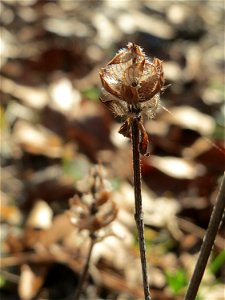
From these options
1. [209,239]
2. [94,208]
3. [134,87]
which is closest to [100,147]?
[94,208]

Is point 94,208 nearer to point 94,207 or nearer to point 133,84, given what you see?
point 94,207

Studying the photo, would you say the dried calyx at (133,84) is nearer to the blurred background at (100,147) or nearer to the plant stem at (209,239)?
the plant stem at (209,239)

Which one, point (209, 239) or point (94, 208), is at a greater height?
point (94, 208)

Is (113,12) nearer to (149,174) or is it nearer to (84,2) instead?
(84,2)

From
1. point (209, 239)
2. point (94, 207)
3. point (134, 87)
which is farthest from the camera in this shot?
point (94, 207)

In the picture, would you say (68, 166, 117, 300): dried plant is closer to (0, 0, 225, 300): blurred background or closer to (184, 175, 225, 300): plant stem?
(0, 0, 225, 300): blurred background

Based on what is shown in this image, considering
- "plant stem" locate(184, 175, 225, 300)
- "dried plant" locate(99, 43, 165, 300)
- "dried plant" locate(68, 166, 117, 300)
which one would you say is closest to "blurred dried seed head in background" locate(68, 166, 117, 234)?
"dried plant" locate(68, 166, 117, 300)

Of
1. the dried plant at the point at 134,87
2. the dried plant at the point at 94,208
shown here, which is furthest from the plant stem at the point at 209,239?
the dried plant at the point at 94,208
